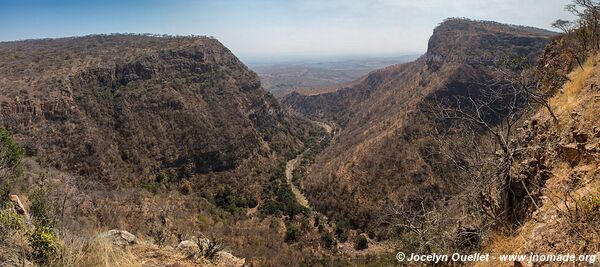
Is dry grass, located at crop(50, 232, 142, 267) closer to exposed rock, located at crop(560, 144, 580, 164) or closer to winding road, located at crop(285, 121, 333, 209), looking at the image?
exposed rock, located at crop(560, 144, 580, 164)

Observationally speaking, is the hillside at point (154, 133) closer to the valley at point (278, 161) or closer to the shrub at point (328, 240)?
the valley at point (278, 161)

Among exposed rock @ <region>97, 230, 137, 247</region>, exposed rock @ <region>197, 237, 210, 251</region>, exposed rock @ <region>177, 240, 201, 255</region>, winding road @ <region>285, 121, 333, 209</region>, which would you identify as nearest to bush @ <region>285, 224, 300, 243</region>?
winding road @ <region>285, 121, 333, 209</region>

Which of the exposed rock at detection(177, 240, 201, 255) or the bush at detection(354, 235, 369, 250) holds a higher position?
the exposed rock at detection(177, 240, 201, 255)

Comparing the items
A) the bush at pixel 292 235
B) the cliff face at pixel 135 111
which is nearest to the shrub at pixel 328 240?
the bush at pixel 292 235

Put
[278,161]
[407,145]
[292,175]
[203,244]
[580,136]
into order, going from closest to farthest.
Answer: [580,136]
[203,244]
[407,145]
[292,175]
[278,161]

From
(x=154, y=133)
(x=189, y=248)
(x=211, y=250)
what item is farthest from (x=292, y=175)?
(x=211, y=250)

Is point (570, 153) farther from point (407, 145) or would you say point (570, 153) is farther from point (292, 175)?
point (292, 175)
